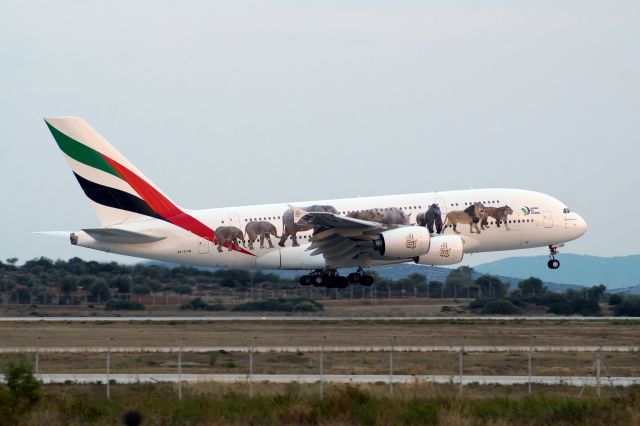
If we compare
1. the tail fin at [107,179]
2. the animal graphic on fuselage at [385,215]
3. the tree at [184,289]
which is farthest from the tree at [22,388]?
the tree at [184,289]

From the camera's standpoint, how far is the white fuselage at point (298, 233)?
54.2m

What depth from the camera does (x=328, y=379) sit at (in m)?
33.4

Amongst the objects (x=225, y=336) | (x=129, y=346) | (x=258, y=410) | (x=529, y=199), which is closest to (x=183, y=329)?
(x=225, y=336)

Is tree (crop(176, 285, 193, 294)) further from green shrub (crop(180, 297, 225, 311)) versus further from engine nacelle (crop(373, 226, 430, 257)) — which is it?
engine nacelle (crop(373, 226, 430, 257))

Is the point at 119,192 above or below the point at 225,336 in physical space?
above

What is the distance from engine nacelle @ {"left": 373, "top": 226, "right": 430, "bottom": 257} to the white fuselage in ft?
4.94

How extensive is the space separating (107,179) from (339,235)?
36.8 ft

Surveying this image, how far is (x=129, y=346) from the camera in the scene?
4347cm

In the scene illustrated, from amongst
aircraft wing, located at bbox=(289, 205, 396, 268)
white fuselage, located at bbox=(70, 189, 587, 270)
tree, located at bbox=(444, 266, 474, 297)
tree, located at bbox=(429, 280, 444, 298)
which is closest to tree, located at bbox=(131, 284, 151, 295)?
white fuselage, located at bbox=(70, 189, 587, 270)

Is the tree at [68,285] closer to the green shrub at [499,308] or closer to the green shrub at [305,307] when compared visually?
the green shrub at [305,307]

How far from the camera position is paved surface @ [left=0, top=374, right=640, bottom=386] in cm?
3262

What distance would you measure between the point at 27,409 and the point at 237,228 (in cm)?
2863

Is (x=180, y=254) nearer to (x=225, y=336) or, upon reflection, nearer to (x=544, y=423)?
(x=225, y=336)

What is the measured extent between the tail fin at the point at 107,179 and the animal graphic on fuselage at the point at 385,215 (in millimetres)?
8408
